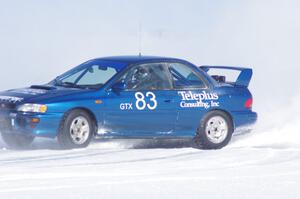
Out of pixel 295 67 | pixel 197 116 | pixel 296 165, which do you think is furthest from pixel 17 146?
pixel 295 67

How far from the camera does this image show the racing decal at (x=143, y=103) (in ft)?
41.7

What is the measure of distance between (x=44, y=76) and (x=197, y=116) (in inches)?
405

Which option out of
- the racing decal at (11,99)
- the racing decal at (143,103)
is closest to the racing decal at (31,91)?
the racing decal at (11,99)

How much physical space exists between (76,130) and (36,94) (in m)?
0.68

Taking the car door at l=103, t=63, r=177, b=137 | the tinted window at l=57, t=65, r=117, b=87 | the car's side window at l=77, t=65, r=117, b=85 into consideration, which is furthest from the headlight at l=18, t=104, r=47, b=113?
the car's side window at l=77, t=65, r=117, b=85

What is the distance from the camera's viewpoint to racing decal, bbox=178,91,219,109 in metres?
13.2

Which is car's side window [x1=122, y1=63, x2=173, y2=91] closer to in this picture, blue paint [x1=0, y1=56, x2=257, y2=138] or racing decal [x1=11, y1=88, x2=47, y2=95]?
blue paint [x1=0, y1=56, x2=257, y2=138]

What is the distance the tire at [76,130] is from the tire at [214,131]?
167 centimetres

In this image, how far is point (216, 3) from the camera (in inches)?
1385

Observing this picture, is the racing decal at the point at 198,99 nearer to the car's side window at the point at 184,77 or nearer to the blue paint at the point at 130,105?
the blue paint at the point at 130,105

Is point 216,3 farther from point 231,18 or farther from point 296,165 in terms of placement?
point 296,165

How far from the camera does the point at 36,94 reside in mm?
12406

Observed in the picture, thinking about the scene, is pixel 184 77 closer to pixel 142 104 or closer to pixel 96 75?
pixel 142 104

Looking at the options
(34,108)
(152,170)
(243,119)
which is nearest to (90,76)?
(34,108)
